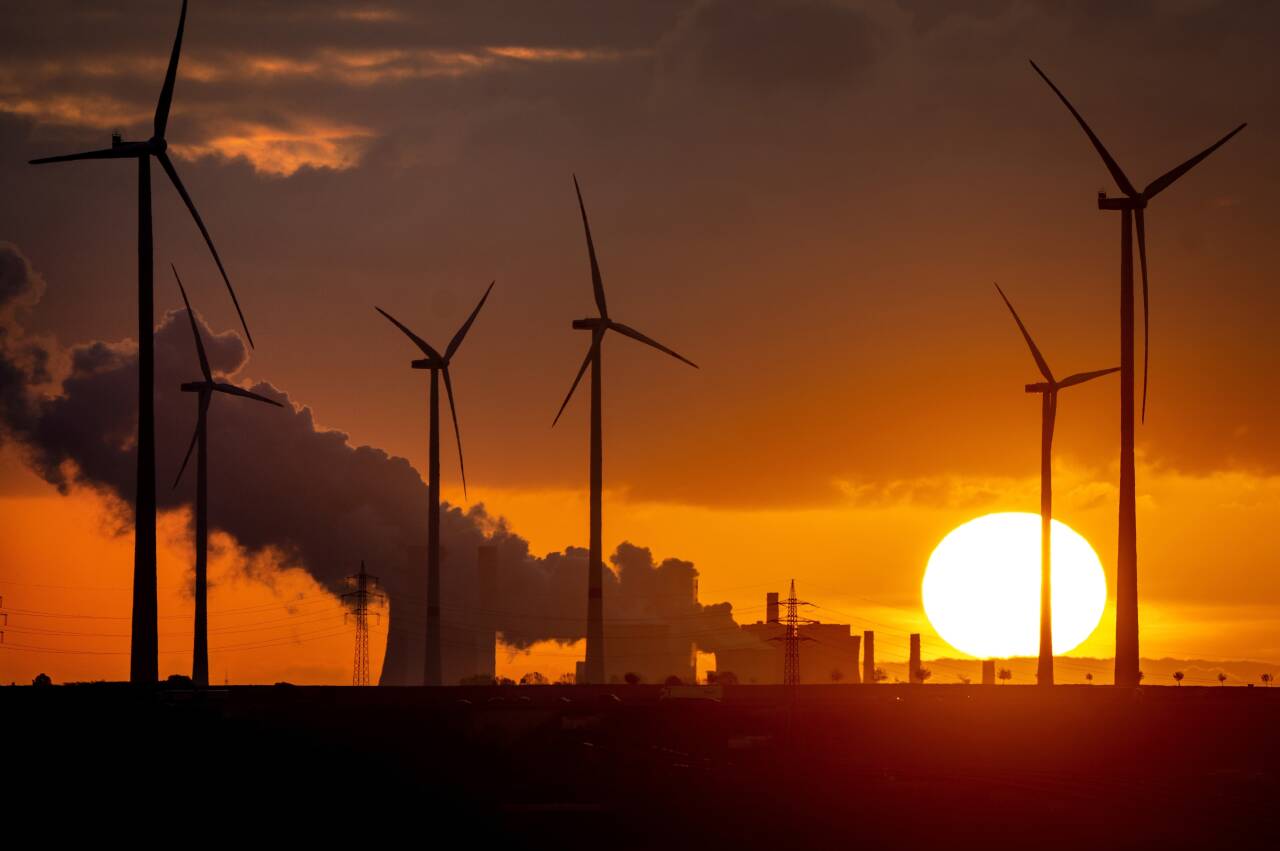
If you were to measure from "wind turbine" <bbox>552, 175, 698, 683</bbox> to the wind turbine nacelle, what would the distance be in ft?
156

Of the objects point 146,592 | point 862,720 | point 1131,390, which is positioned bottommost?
point 862,720

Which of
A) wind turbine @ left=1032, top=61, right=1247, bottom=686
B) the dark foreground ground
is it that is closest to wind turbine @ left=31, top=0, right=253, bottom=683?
the dark foreground ground

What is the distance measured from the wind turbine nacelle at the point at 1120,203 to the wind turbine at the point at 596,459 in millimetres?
47592

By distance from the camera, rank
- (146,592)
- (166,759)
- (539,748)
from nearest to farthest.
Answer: (166,759)
(146,592)
(539,748)

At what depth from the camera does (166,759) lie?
96.4 m

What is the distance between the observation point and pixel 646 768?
98.2 m

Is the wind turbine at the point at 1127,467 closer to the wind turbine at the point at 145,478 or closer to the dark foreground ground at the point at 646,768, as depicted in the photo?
the dark foreground ground at the point at 646,768

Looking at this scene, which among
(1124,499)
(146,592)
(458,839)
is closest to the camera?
(458,839)

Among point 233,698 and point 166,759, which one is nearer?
point 166,759

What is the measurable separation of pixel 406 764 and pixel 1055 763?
133ft

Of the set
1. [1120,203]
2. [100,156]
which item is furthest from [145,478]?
[1120,203]

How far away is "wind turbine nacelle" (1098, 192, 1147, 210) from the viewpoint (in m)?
142

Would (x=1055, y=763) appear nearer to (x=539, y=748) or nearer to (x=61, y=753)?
(x=539, y=748)

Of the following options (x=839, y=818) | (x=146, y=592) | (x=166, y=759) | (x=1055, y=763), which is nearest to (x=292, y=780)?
(x=166, y=759)
